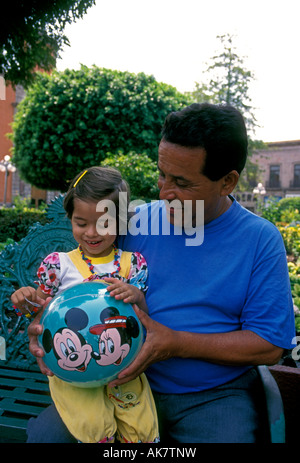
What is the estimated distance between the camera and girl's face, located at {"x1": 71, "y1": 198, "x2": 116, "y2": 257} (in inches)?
79.8

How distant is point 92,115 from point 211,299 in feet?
39.0

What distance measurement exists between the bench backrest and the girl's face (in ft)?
2.21

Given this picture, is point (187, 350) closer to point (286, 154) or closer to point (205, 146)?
point (205, 146)

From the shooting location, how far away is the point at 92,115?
13.0 metres

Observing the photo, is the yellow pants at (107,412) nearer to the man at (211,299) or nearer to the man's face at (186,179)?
the man at (211,299)

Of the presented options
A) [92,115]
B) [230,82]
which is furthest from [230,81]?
[92,115]

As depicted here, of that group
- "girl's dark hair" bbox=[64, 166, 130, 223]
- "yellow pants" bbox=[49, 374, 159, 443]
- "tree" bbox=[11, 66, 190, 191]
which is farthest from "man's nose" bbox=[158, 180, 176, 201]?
"tree" bbox=[11, 66, 190, 191]

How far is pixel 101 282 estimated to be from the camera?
1802 millimetres

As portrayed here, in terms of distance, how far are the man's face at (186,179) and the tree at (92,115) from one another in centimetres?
1068

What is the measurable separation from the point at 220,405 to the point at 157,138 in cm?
1165

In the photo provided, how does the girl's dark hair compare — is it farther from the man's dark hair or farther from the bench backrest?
the bench backrest

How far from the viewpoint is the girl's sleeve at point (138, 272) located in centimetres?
201

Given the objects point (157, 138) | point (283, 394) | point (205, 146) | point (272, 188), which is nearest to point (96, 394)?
point (205, 146)

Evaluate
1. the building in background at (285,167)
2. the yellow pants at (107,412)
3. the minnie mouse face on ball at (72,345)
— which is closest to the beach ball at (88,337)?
the minnie mouse face on ball at (72,345)
